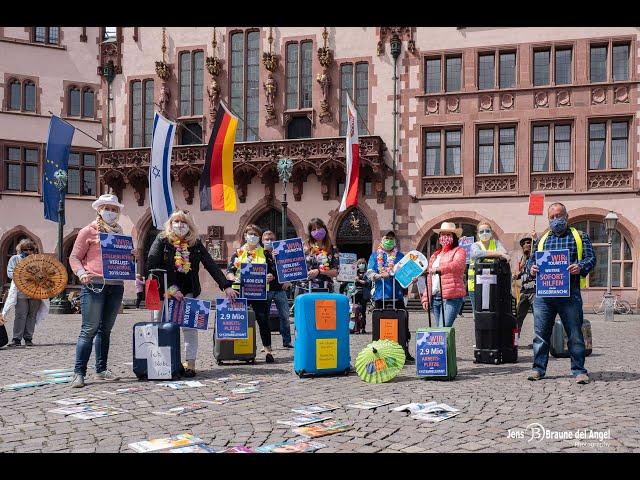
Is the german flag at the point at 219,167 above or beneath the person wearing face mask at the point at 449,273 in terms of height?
above

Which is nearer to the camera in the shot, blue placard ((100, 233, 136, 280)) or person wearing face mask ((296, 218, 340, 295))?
blue placard ((100, 233, 136, 280))

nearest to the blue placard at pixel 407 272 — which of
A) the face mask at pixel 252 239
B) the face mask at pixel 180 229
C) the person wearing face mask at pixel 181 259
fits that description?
the face mask at pixel 252 239

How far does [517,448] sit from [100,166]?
29.3 meters

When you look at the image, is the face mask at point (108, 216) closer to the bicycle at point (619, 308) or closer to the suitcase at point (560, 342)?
the suitcase at point (560, 342)

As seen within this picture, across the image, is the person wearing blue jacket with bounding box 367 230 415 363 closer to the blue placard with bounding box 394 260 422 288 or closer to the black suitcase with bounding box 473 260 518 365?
the blue placard with bounding box 394 260 422 288

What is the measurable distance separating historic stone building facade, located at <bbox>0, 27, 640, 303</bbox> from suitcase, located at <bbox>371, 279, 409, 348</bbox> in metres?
18.7

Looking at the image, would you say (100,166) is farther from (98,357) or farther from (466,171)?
(98,357)

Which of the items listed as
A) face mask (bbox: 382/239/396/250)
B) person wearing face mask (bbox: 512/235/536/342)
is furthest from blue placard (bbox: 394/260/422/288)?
person wearing face mask (bbox: 512/235/536/342)

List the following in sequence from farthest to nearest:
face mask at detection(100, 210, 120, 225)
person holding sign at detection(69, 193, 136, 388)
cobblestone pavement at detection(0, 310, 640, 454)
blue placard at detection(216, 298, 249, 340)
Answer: blue placard at detection(216, 298, 249, 340) < face mask at detection(100, 210, 120, 225) < person holding sign at detection(69, 193, 136, 388) < cobblestone pavement at detection(0, 310, 640, 454)

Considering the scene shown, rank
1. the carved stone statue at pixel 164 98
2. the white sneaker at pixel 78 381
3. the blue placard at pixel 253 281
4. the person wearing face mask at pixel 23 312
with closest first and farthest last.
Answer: the white sneaker at pixel 78 381, the blue placard at pixel 253 281, the person wearing face mask at pixel 23 312, the carved stone statue at pixel 164 98

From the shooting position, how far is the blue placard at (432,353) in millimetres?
8031

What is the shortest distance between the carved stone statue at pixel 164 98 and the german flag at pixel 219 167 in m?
15.7

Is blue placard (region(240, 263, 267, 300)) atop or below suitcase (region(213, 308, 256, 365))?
atop

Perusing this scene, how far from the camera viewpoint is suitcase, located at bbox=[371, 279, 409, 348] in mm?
9547
